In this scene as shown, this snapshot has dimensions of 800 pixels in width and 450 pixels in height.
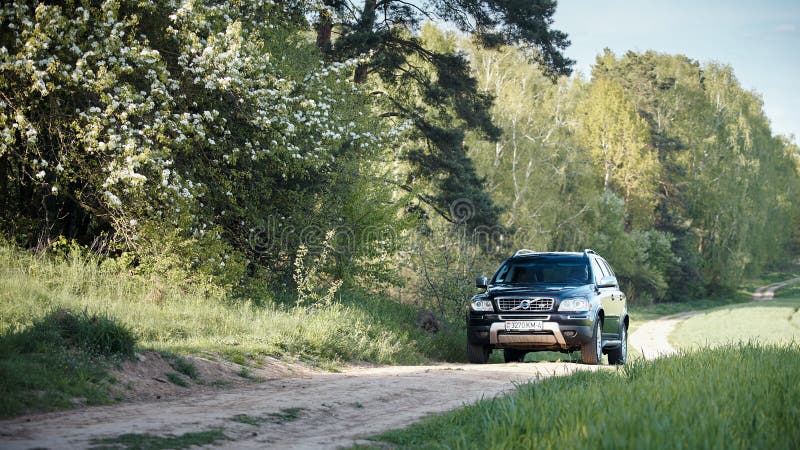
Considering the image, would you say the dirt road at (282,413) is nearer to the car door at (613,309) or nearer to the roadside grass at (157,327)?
the roadside grass at (157,327)

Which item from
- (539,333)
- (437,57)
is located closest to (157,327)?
(539,333)

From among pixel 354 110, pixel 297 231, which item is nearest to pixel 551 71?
pixel 354 110

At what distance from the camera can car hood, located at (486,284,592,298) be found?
13.7m

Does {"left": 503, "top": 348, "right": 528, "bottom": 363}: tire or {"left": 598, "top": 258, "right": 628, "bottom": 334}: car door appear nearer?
{"left": 598, "top": 258, "right": 628, "bottom": 334}: car door

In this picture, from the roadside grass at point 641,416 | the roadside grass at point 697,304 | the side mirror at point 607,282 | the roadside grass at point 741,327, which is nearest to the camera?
the roadside grass at point 641,416

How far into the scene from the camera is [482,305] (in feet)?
46.3

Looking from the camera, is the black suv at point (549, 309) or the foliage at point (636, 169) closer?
the black suv at point (549, 309)

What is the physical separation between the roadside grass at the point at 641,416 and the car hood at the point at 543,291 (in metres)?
4.38

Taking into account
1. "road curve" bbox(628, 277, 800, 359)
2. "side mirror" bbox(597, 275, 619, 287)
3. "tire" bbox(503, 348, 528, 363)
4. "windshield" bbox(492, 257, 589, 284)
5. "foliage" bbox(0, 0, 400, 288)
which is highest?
"foliage" bbox(0, 0, 400, 288)

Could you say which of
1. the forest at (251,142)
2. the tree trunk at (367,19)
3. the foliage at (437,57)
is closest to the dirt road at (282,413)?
the forest at (251,142)

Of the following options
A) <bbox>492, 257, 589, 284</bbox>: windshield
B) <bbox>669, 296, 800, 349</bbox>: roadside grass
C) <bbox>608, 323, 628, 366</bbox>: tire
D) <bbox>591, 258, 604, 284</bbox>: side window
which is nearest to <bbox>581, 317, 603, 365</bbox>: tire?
<bbox>591, 258, 604, 284</bbox>: side window

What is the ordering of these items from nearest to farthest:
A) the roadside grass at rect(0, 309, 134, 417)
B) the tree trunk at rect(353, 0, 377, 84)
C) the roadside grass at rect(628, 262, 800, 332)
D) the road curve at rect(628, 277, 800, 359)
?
the roadside grass at rect(0, 309, 134, 417) → the tree trunk at rect(353, 0, 377, 84) → the road curve at rect(628, 277, 800, 359) → the roadside grass at rect(628, 262, 800, 332)

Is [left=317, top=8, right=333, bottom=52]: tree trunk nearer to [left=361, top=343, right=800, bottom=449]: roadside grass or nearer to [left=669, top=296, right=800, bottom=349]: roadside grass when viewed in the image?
[left=669, top=296, right=800, bottom=349]: roadside grass

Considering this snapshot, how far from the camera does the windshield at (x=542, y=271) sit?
580 inches
